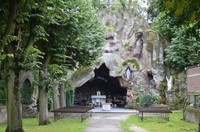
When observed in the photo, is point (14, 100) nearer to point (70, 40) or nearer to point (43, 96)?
point (43, 96)

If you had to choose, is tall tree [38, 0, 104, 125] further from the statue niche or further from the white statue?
the statue niche

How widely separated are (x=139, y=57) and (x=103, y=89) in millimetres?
6266

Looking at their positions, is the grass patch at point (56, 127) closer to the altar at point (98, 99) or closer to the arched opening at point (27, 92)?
the arched opening at point (27, 92)

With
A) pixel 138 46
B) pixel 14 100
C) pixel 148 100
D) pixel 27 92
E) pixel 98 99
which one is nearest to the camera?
pixel 14 100

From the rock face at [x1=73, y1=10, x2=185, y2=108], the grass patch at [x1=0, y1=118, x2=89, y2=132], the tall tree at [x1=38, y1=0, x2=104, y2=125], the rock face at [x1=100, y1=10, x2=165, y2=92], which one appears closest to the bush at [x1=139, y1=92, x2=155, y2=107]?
the rock face at [x1=73, y1=10, x2=185, y2=108]

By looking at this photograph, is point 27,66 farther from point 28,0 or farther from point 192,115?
point 192,115

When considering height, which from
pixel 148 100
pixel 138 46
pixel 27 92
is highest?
pixel 138 46

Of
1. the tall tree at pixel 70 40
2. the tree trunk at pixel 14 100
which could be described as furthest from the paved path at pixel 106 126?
the tree trunk at pixel 14 100

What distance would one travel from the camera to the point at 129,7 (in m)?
40.2

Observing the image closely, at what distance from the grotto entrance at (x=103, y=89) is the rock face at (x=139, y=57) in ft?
8.27

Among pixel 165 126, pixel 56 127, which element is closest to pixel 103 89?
pixel 165 126

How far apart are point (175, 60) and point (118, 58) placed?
274 inches

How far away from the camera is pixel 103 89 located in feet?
124

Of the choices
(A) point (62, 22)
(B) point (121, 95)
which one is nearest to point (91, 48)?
(A) point (62, 22)
